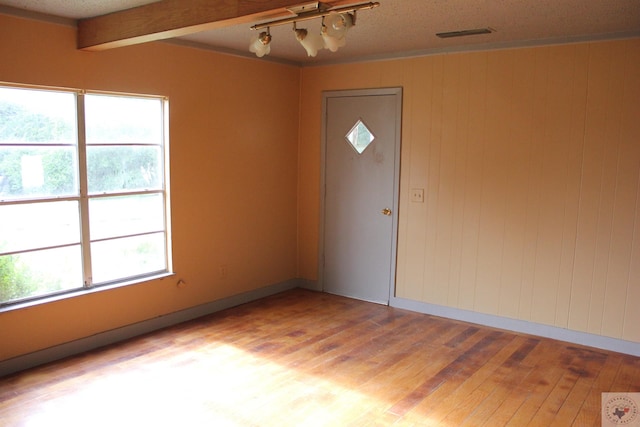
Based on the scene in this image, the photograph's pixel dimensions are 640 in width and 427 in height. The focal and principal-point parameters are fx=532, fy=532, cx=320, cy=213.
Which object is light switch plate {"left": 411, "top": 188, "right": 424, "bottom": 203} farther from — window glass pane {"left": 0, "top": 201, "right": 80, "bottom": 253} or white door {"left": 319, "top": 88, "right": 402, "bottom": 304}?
window glass pane {"left": 0, "top": 201, "right": 80, "bottom": 253}

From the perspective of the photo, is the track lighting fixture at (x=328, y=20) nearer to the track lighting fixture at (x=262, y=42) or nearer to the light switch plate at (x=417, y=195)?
the track lighting fixture at (x=262, y=42)

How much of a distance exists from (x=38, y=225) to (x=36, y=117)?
29.5 inches

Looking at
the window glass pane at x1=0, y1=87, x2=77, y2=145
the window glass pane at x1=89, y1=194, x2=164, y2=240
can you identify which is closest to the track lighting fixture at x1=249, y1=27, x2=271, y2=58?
the window glass pane at x1=0, y1=87, x2=77, y2=145

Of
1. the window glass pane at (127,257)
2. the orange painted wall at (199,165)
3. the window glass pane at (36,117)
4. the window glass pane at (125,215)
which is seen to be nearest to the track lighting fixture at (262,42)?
the orange painted wall at (199,165)

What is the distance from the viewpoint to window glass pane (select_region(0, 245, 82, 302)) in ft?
11.8

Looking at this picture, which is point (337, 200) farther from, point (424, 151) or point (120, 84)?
point (120, 84)

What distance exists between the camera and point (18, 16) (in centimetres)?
346

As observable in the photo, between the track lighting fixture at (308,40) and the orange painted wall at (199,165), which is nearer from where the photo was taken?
the track lighting fixture at (308,40)

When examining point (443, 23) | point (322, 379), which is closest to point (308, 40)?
point (443, 23)

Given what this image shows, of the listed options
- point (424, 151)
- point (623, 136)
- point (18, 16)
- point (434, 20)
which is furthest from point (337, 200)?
point (18, 16)

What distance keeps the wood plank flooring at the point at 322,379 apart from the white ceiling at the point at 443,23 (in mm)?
2411

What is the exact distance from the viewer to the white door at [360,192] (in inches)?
205

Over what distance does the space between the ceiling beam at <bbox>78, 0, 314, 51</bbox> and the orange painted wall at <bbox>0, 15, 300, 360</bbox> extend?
0.94 feet

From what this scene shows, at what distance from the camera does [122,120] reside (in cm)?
418
